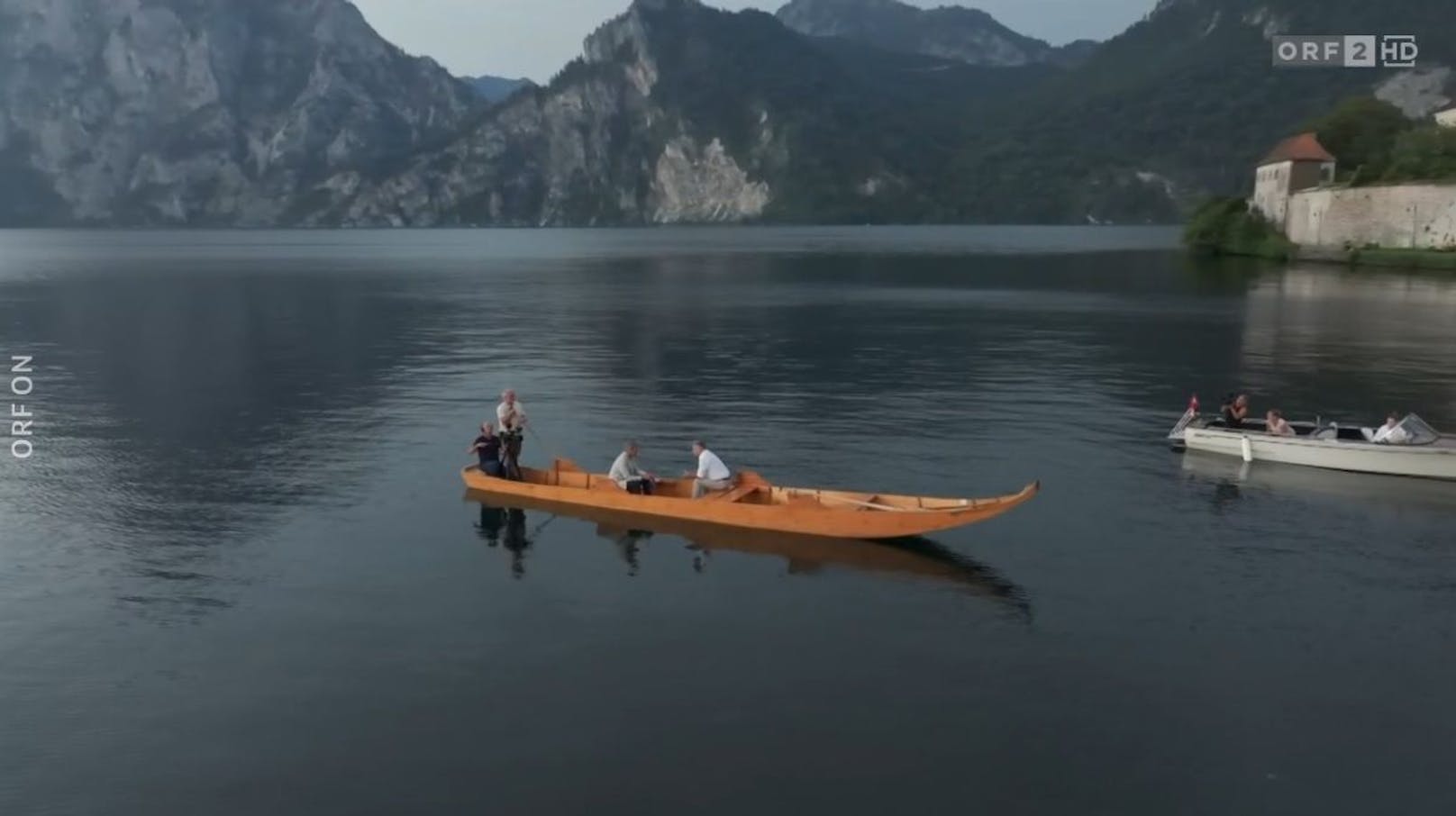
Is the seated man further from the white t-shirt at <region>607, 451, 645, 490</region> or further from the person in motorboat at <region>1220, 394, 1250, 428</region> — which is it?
the person in motorboat at <region>1220, 394, 1250, 428</region>

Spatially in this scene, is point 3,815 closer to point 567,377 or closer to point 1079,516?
point 1079,516

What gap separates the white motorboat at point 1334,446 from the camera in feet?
123

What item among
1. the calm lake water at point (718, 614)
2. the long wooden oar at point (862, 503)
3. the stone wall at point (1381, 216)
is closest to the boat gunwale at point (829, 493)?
the long wooden oar at point (862, 503)

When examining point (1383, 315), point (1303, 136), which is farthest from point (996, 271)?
point (1383, 315)

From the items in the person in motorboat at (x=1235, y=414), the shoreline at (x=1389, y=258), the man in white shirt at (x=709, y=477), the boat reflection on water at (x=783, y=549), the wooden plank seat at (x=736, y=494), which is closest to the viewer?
the boat reflection on water at (x=783, y=549)

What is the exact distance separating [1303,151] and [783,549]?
145077 millimetres

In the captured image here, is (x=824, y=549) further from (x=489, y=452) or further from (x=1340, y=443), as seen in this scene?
(x=1340, y=443)

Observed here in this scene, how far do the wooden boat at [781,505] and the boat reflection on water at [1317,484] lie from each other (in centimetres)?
978

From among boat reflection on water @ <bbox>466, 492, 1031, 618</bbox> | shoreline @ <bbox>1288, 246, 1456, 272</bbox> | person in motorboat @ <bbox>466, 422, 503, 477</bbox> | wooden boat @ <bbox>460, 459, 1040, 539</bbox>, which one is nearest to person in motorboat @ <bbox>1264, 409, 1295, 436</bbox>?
wooden boat @ <bbox>460, 459, 1040, 539</bbox>

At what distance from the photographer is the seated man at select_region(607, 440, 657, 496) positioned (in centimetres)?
3375

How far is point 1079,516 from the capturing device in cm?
3369

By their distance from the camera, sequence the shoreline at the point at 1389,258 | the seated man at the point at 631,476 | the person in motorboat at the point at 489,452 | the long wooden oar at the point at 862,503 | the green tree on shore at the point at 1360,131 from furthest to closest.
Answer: the green tree on shore at the point at 1360,131 < the shoreline at the point at 1389,258 < the person in motorboat at the point at 489,452 < the seated man at the point at 631,476 < the long wooden oar at the point at 862,503

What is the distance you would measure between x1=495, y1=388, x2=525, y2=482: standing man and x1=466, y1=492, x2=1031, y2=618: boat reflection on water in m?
1.84

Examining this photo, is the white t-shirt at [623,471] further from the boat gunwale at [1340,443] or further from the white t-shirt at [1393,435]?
the white t-shirt at [1393,435]
